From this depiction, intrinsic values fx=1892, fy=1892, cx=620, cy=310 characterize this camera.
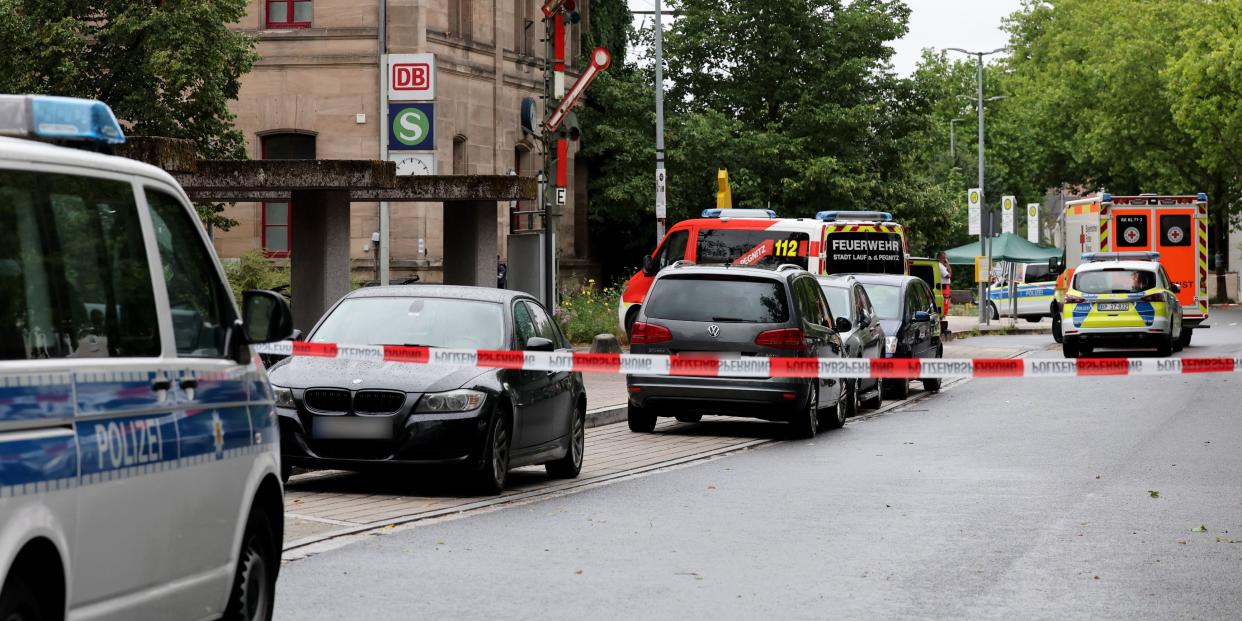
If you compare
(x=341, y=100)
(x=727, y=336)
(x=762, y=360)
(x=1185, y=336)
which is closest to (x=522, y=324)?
(x=762, y=360)

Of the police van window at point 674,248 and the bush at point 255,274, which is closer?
the police van window at point 674,248

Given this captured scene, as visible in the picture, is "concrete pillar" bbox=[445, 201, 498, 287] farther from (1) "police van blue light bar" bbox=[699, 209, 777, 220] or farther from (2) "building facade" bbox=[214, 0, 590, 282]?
(2) "building facade" bbox=[214, 0, 590, 282]

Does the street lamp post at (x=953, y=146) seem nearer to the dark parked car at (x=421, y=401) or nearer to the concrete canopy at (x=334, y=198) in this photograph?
the concrete canopy at (x=334, y=198)

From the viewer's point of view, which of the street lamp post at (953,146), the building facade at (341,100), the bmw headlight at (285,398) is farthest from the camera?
the street lamp post at (953,146)

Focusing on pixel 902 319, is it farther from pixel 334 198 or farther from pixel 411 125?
pixel 334 198

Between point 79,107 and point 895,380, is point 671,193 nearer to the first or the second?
point 895,380

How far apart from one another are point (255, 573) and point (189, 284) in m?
1.25

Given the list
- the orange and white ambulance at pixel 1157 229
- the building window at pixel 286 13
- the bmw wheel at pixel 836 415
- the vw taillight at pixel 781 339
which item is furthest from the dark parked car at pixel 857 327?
the building window at pixel 286 13

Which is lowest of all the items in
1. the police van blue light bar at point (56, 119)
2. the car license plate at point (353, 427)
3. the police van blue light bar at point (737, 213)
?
the car license plate at point (353, 427)

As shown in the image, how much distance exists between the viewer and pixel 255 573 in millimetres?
7266

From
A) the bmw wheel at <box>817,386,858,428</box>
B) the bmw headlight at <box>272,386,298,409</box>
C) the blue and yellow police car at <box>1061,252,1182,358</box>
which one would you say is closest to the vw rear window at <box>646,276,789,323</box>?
the bmw wheel at <box>817,386,858,428</box>

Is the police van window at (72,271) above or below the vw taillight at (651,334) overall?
above

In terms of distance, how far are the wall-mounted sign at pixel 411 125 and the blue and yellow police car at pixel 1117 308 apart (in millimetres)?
15242

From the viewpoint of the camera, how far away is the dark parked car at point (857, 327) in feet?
70.2
